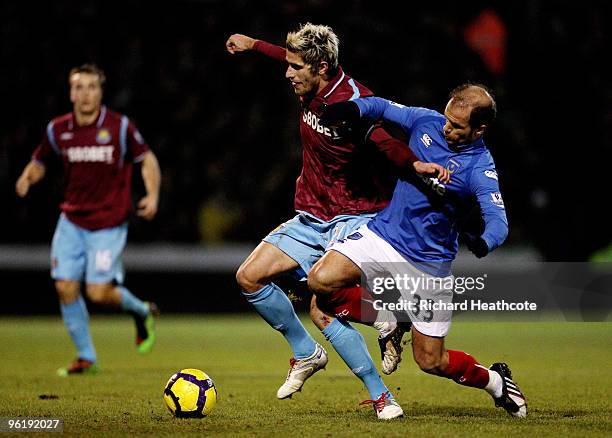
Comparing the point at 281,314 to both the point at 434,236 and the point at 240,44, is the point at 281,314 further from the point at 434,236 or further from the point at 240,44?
the point at 240,44

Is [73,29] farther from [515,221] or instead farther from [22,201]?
[515,221]

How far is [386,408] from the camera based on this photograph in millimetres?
5785

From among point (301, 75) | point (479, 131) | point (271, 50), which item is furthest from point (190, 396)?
point (271, 50)

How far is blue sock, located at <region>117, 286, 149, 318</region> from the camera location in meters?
9.07

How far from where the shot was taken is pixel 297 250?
6.50m

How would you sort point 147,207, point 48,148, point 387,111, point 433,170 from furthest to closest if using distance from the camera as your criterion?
1. point 48,148
2. point 147,207
3. point 387,111
4. point 433,170

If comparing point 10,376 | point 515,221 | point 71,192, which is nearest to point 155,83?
point 515,221

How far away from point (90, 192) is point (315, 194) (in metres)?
2.92

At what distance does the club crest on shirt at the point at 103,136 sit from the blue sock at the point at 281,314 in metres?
2.95

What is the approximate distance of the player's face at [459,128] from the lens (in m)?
5.86

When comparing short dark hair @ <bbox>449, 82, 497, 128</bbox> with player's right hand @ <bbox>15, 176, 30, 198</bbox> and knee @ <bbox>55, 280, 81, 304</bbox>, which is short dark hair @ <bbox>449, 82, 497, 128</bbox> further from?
player's right hand @ <bbox>15, 176, 30, 198</bbox>

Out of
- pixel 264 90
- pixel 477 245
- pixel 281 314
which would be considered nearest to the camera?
pixel 477 245

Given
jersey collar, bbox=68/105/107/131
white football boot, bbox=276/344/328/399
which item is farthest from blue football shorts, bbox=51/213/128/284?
white football boot, bbox=276/344/328/399

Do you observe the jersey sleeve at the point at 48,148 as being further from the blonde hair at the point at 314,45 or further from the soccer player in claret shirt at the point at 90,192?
the blonde hair at the point at 314,45
